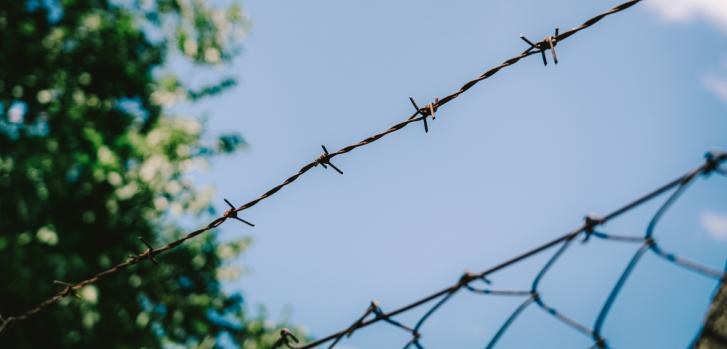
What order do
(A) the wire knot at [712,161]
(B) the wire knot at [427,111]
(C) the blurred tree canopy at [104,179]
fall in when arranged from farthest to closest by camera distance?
(C) the blurred tree canopy at [104,179], (B) the wire knot at [427,111], (A) the wire knot at [712,161]

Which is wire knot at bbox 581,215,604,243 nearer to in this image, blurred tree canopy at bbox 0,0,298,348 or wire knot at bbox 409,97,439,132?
wire knot at bbox 409,97,439,132

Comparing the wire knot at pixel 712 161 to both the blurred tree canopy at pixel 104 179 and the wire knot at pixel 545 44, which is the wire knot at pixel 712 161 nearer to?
the wire knot at pixel 545 44

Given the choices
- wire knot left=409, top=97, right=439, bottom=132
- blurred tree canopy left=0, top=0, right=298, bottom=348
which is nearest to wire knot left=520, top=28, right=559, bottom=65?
wire knot left=409, top=97, right=439, bottom=132

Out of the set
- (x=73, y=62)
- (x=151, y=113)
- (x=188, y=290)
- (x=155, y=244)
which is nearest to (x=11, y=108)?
(x=73, y=62)

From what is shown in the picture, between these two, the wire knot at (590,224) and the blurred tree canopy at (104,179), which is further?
the blurred tree canopy at (104,179)

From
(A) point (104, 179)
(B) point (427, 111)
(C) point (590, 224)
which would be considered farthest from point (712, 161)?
(A) point (104, 179)

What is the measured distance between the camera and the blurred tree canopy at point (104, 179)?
386cm

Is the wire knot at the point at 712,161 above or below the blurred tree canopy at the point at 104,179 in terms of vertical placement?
below

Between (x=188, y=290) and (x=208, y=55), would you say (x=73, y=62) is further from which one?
(x=188, y=290)

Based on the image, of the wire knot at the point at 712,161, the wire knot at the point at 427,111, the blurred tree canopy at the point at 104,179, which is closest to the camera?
the wire knot at the point at 712,161

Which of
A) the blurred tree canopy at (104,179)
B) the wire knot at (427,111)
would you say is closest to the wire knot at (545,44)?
the wire knot at (427,111)

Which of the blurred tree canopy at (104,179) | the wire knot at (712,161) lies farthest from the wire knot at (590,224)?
the blurred tree canopy at (104,179)

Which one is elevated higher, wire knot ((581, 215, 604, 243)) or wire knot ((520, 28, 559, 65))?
wire knot ((520, 28, 559, 65))

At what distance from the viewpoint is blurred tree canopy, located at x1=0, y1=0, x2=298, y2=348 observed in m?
3.86
